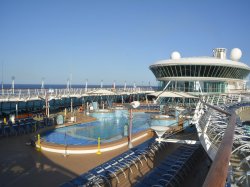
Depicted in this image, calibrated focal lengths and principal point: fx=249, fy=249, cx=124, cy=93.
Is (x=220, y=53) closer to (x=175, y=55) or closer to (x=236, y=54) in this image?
(x=236, y=54)

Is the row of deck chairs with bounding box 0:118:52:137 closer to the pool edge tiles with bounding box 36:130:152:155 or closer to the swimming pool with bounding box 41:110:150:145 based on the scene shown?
the swimming pool with bounding box 41:110:150:145

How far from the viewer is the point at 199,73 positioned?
97.3 feet

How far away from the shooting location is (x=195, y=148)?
35.0 ft

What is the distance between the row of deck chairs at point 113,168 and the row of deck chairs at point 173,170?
83cm

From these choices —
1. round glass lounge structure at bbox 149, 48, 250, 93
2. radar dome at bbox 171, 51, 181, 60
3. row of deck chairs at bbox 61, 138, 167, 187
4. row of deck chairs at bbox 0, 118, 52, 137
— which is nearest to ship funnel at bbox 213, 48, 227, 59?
round glass lounge structure at bbox 149, 48, 250, 93

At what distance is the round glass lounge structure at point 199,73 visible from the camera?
2914cm

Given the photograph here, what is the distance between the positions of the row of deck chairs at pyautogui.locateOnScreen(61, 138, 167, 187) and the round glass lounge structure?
Answer: 2034 centimetres

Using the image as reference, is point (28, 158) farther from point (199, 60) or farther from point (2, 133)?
point (199, 60)

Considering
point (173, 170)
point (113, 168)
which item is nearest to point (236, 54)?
point (173, 170)

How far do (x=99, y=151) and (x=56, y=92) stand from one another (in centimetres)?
1578

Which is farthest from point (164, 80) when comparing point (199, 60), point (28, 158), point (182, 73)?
point (28, 158)

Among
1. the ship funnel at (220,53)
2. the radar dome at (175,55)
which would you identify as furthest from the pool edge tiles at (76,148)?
the ship funnel at (220,53)

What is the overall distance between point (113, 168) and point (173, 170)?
1.91 meters

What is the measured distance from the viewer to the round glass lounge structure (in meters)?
29.1
